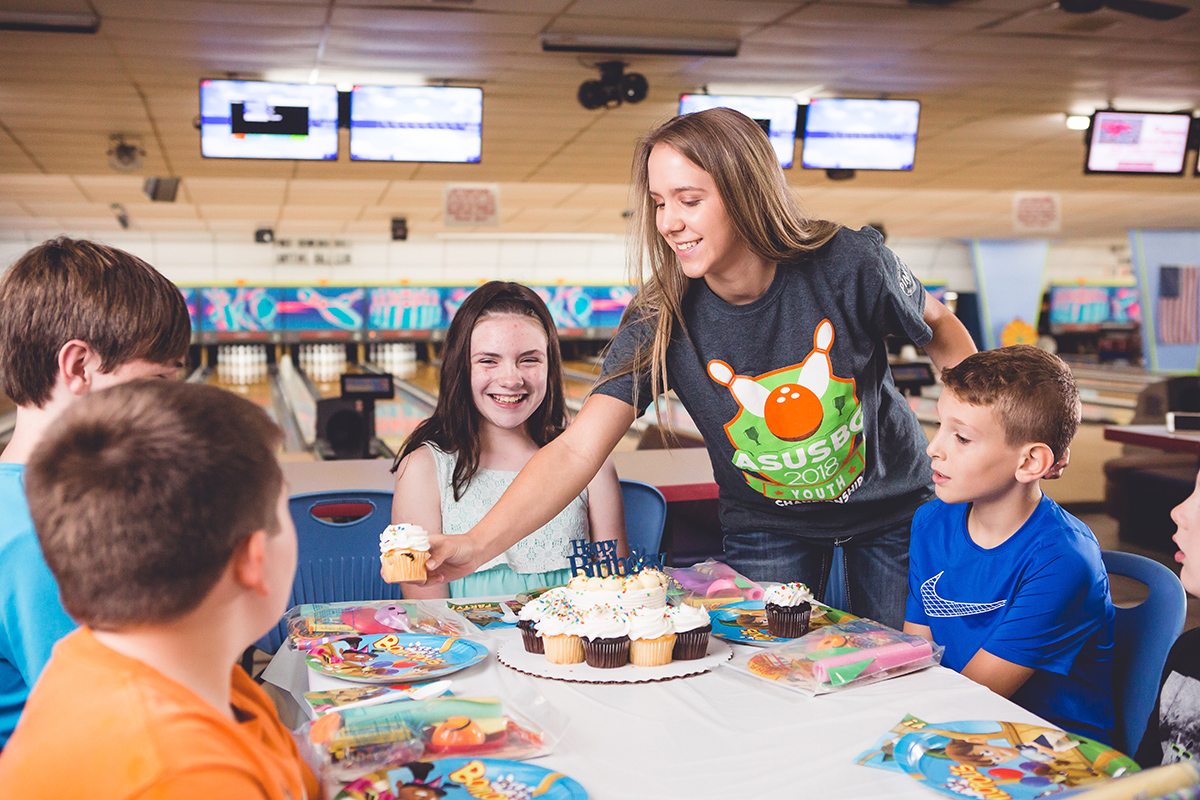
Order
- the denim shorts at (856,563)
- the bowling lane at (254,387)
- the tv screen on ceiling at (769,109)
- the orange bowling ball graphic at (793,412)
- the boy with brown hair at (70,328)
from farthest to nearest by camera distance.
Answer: the bowling lane at (254,387), the tv screen on ceiling at (769,109), the denim shorts at (856,563), the orange bowling ball graphic at (793,412), the boy with brown hair at (70,328)

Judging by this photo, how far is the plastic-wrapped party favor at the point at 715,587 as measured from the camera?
156cm

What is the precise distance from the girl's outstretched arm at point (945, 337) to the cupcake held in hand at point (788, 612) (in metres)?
0.61

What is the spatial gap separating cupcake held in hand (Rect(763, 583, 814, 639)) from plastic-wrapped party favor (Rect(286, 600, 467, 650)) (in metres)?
0.44

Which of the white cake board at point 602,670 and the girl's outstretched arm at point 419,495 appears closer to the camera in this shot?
the white cake board at point 602,670

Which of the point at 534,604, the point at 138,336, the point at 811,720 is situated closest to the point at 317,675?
the point at 534,604

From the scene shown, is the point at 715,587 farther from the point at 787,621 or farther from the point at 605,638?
the point at 605,638

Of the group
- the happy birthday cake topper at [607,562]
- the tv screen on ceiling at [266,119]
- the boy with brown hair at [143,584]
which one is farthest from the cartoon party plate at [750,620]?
the tv screen on ceiling at [266,119]

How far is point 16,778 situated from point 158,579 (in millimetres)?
158

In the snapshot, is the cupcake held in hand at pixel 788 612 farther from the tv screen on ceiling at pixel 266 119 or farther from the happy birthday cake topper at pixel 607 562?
the tv screen on ceiling at pixel 266 119

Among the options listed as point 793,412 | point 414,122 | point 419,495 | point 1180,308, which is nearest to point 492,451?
point 419,495

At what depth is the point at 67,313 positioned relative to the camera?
116 centimetres

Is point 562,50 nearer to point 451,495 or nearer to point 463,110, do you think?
point 463,110

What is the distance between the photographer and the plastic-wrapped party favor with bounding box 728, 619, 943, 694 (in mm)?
1188

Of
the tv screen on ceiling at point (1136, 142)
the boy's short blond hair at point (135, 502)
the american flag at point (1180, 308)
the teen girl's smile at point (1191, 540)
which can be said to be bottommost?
Result: the teen girl's smile at point (1191, 540)
